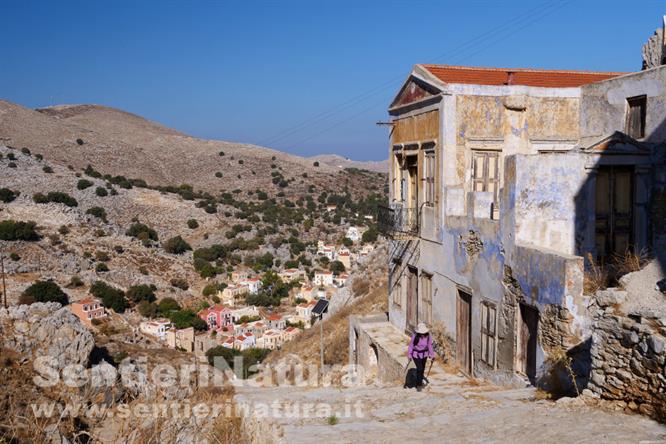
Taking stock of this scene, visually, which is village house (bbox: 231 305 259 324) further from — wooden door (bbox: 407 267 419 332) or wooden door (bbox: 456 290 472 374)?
wooden door (bbox: 456 290 472 374)

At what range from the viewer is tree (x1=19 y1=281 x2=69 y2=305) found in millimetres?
36906

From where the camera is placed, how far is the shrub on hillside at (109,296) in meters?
40.7

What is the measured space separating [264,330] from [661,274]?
32.5 m

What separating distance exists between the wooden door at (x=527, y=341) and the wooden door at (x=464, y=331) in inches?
95.5

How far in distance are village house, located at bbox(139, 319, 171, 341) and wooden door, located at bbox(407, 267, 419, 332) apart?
2189cm

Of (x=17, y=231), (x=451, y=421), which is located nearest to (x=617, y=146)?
(x=451, y=421)

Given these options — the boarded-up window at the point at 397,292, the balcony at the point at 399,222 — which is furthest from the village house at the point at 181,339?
the balcony at the point at 399,222

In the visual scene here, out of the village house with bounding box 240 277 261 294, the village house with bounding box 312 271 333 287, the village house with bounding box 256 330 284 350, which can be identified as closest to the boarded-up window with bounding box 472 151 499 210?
the village house with bounding box 256 330 284 350

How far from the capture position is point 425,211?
16.6m

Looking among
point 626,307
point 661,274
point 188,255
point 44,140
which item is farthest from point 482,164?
point 44,140

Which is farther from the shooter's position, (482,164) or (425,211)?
(425,211)

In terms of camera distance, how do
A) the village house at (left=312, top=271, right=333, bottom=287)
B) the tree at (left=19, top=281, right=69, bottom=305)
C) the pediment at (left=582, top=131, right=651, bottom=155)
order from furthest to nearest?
the village house at (left=312, top=271, right=333, bottom=287), the tree at (left=19, top=281, right=69, bottom=305), the pediment at (left=582, top=131, right=651, bottom=155)

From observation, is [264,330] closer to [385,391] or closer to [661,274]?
[385,391]

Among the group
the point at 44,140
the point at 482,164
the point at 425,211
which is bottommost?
the point at 425,211
